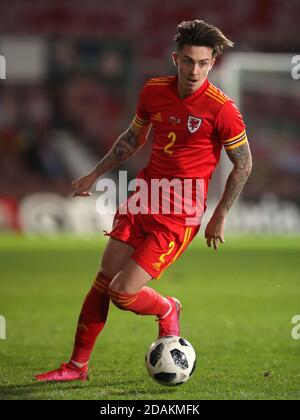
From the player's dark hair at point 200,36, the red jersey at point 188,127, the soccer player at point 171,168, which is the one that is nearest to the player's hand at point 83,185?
the soccer player at point 171,168

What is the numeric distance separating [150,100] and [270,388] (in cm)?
180

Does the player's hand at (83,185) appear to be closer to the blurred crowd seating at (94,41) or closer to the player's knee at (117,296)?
the player's knee at (117,296)

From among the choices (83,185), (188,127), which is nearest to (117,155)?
(83,185)

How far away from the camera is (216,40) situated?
4.75 meters

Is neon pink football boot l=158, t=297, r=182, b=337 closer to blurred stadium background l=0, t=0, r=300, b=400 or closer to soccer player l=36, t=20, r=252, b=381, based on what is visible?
soccer player l=36, t=20, r=252, b=381

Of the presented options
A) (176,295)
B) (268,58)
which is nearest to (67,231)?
(268,58)

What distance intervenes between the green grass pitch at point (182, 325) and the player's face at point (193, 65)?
68.2 inches

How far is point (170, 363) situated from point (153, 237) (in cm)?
72

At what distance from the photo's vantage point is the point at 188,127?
4891 millimetres

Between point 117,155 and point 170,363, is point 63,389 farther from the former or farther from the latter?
point 117,155

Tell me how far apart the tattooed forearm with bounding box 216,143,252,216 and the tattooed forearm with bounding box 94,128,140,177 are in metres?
0.68

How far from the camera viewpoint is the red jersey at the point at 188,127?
484 centimetres

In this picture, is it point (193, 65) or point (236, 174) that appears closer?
point (193, 65)

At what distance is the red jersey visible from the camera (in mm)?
4836
